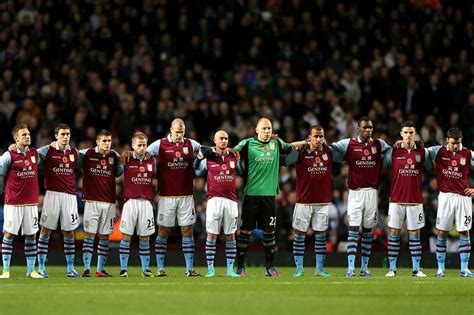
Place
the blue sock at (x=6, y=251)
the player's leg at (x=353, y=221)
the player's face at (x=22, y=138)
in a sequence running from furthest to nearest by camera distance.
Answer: the player's leg at (x=353, y=221) → the player's face at (x=22, y=138) → the blue sock at (x=6, y=251)

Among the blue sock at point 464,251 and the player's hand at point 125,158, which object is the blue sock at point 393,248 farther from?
the player's hand at point 125,158

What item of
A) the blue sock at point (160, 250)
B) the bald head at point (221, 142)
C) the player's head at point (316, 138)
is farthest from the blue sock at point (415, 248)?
the blue sock at point (160, 250)

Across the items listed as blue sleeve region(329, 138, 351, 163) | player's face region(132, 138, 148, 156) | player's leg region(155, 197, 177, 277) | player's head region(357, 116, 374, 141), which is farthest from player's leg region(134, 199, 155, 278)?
player's head region(357, 116, 374, 141)

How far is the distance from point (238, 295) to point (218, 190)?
14.2ft

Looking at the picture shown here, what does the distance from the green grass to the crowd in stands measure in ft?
22.9

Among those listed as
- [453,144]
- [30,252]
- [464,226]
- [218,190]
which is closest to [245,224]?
[218,190]

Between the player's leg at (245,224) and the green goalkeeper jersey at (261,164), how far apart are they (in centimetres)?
16

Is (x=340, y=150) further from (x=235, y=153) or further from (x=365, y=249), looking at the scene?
(x=235, y=153)

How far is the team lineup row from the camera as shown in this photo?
1983cm

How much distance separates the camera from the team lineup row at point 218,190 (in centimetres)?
1983

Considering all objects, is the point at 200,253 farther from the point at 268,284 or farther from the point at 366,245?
the point at 268,284

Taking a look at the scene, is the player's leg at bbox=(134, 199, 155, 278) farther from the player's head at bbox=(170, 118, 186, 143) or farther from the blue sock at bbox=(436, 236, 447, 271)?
the blue sock at bbox=(436, 236, 447, 271)

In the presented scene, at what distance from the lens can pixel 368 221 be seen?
20266 millimetres

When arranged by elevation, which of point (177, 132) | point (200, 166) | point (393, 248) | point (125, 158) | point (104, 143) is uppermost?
point (177, 132)
